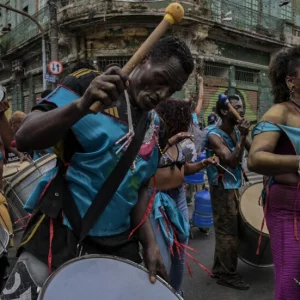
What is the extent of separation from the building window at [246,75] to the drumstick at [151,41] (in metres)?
14.4

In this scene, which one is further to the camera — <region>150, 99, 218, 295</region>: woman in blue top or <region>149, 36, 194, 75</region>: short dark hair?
<region>150, 99, 218, 295</region>: woman in blue top

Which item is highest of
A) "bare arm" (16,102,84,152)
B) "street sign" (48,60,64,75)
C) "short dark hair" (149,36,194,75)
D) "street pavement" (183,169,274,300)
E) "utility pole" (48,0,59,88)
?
"utility pole" (48,0,59,88)

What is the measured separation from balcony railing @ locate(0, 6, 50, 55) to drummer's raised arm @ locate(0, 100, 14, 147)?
1343cm

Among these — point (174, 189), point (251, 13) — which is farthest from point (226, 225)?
point (251, 13)

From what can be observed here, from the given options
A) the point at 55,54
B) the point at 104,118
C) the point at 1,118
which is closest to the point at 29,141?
the point at 104,118

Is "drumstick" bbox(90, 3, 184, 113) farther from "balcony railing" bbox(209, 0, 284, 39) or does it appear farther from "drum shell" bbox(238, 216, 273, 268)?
"balcony railing" bbox(209, 0, 284, 39)

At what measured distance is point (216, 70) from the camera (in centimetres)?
1450

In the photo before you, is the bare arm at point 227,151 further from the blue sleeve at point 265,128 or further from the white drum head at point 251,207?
the blue sleeve at point 265,128

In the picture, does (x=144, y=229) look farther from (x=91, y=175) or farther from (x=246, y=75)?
(x=246, y=75)

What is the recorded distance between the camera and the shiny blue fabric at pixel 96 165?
1547 mm

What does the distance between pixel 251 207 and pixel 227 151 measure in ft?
2.09

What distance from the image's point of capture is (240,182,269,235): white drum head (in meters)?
3.90

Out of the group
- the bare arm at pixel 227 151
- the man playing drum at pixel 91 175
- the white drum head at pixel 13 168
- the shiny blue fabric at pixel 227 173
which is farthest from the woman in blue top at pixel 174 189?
the white drum head at pixel 13 168

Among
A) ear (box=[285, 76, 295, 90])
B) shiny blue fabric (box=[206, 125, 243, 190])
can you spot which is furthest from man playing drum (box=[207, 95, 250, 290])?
ear (box=[285, 76, 295, 90])
